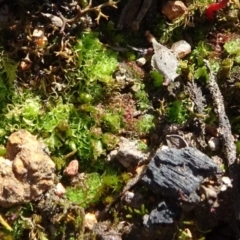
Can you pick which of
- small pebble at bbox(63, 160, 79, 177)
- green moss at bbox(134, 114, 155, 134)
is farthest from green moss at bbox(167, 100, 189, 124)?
small pebble at bbox(63, 160, 79, 177)

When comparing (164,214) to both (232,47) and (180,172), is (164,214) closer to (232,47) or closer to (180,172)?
(180,172)

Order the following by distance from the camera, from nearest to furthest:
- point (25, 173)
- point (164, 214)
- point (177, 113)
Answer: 1. point (164, 214)
2. point (25, 173)
3. point (177, 113)

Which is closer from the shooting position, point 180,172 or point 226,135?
point 180,172

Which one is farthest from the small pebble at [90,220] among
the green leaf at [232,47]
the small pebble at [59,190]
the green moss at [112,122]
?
the green leaf at [232,47]

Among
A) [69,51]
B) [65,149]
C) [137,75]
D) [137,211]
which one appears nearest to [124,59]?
[137,75]

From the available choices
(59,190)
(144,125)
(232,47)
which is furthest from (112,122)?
(232,47)

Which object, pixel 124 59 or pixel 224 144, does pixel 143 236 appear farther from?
pixel 124 59
